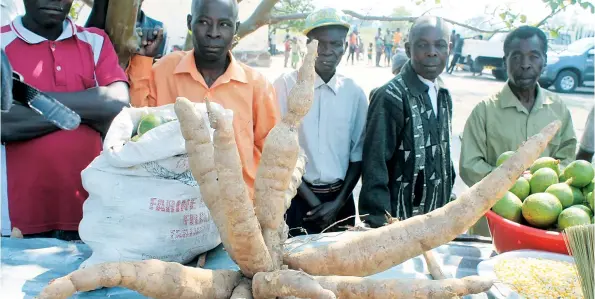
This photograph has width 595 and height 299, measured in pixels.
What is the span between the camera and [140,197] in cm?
151

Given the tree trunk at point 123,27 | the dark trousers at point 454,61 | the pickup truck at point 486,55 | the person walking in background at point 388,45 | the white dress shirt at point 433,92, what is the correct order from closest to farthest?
the tree trunk at point 123,27, the white dress shirt at point 433,92, the pickup truck at point 486,55, the dark trousers at point 454,61, the person walking in background at point 388,45

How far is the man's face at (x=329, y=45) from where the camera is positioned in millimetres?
2557

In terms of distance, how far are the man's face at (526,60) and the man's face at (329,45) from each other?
2.79 feet

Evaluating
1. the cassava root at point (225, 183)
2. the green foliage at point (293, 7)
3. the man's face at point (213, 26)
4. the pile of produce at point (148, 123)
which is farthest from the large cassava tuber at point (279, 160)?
the green foliage at point (293, 7)

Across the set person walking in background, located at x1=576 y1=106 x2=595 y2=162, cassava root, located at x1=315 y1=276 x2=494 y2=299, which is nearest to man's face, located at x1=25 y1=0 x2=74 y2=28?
cassava root, located at x1=315 y1=276 x2=494 y2=299

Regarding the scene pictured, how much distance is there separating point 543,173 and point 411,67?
2.88 ft

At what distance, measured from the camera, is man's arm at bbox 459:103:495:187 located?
242 centimetres

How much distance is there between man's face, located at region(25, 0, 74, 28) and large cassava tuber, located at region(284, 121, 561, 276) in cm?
134

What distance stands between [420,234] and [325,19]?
143 centimetres

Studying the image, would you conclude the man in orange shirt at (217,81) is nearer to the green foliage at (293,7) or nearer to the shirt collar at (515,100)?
→ the shirt collar at (515,100)

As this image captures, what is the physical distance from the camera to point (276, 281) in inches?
51.5

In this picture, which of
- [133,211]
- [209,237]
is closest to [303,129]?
[209,237]

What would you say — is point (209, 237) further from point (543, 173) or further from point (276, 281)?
point (543, 173)

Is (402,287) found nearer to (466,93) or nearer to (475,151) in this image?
(475,151)
